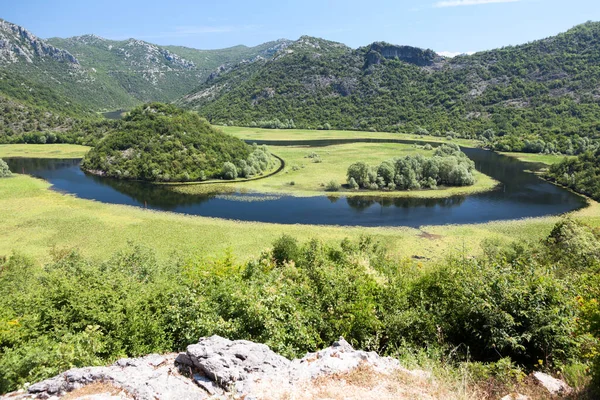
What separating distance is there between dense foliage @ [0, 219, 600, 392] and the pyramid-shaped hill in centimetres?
7474

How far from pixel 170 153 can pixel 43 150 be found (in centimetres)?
7221

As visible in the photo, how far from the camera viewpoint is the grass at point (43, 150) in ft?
408

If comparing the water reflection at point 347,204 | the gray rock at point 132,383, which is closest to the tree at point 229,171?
the water reflection at point 347,204

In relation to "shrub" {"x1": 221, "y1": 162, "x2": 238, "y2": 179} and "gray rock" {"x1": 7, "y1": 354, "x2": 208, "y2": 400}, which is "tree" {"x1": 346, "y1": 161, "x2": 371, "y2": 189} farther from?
"gray rock" {"x1": 7, "y1": 354, "x2": 208, "y2": 400}

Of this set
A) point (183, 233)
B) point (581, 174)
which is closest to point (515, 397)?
point (183, 233)

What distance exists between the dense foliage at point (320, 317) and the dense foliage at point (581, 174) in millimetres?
74210

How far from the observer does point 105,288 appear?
19.2m

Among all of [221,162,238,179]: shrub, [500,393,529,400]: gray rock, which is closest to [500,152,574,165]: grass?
[221,162,238,179]: shrub

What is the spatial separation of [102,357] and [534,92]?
9381 inches

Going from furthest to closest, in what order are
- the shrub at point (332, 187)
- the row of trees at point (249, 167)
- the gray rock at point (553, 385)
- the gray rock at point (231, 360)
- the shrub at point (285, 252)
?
1. the row of trees at point (249, 167)
2. the shrub at point (332, 187)
3. the shrub at point (285, 252)
4. the gray rock at point (231, 360)
5. the gray rock at point (553, 385)

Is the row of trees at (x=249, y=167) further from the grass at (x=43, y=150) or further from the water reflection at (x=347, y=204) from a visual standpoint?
the grass at (x=43, y=150)

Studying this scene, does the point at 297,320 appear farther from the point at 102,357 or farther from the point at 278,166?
the point at 278,166

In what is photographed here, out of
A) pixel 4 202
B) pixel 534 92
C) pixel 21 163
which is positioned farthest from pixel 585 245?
pixel 534 92

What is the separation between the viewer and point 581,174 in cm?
8206
